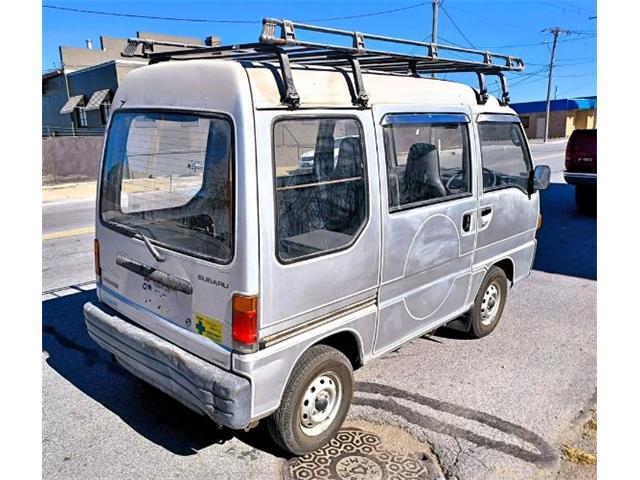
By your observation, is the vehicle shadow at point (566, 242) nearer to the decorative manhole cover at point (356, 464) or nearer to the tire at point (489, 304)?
the tire at point (489, 304)

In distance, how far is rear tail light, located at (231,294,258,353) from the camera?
2.62m

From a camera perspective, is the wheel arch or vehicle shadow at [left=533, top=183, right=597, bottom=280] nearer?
the wheel arch

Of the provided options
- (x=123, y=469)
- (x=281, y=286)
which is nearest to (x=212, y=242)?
(x=281, y=286)

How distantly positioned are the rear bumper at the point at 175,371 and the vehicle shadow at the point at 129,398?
451 millimetres

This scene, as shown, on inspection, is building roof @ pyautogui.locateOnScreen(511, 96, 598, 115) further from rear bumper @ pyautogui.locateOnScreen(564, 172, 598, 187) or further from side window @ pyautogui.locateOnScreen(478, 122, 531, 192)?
side window @ pyautogui.locateOnScreen(478, 122, 531, 192)

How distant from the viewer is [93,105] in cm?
2423

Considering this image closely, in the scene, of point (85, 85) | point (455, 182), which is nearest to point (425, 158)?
point (455, 182)

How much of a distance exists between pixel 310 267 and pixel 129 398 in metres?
1.89

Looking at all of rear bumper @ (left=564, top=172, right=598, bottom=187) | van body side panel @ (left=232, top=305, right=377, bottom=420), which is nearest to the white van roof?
van body side panel @ (left=232, top=305, right=377, bottom=420)

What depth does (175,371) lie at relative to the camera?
9.52 feet

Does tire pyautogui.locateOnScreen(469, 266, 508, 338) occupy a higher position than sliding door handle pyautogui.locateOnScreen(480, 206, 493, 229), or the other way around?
sliding door handle pyautogui.locateOnScreen(480, 206, 493, 229)

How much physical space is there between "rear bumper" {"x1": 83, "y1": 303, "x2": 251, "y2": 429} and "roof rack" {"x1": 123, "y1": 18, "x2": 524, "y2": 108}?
4.88 feet

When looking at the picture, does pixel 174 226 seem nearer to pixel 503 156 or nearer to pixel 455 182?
pixel 455 182

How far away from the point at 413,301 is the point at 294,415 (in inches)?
48.2
